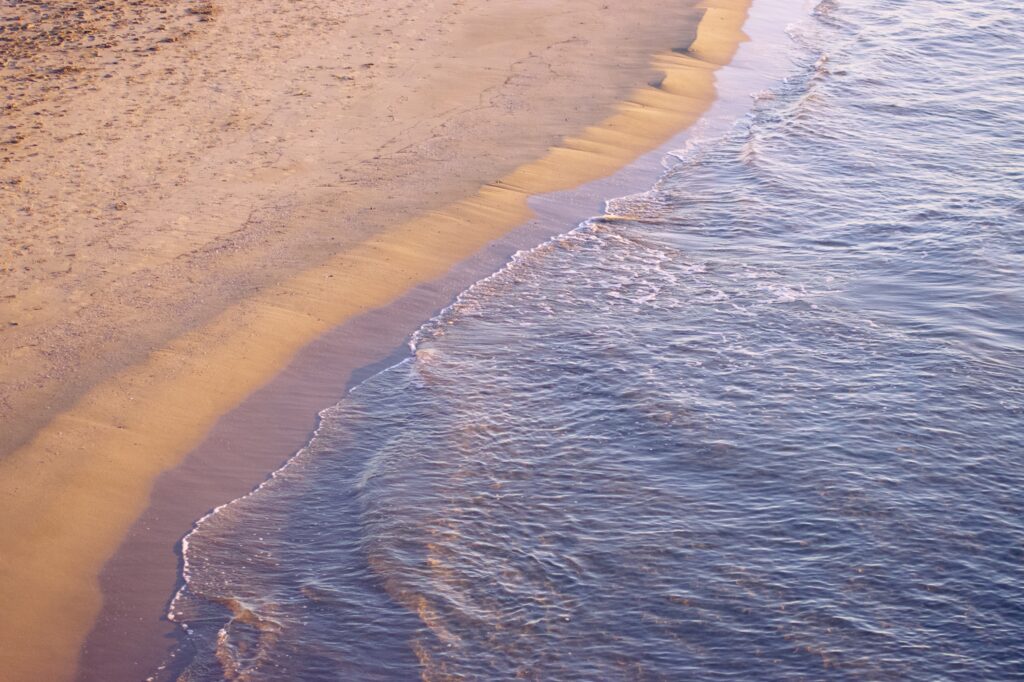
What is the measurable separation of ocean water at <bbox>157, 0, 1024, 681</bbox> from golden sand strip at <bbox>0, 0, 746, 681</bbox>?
Result: 25.3 inches

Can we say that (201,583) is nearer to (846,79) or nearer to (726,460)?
(726,460)

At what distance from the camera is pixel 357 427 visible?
7973 mm

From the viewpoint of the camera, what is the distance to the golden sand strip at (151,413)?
620cm

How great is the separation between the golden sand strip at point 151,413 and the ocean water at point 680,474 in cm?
64

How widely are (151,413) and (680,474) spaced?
3846 millimetres

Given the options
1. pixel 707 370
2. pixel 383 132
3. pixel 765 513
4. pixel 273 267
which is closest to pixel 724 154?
pixel 383 132

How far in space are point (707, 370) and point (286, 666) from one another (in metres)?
4.28

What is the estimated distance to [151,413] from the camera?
7828 mm

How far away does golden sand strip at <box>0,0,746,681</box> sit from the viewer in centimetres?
620

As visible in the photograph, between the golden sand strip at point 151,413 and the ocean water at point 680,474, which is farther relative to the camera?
the golden sand strip at point 151,413

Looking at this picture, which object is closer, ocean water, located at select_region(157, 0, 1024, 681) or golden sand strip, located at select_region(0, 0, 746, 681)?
ocean water, located at select_region(157, 0, 1024, 681)

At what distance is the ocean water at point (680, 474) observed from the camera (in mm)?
6031

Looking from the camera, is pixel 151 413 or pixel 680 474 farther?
pixel 151 413

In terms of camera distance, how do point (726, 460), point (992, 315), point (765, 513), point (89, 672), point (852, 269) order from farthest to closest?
1. point (852, 269)
2. point (992, 315)
3. point (726, 460)
4. point (765, 513)
5. point (89, 672)
